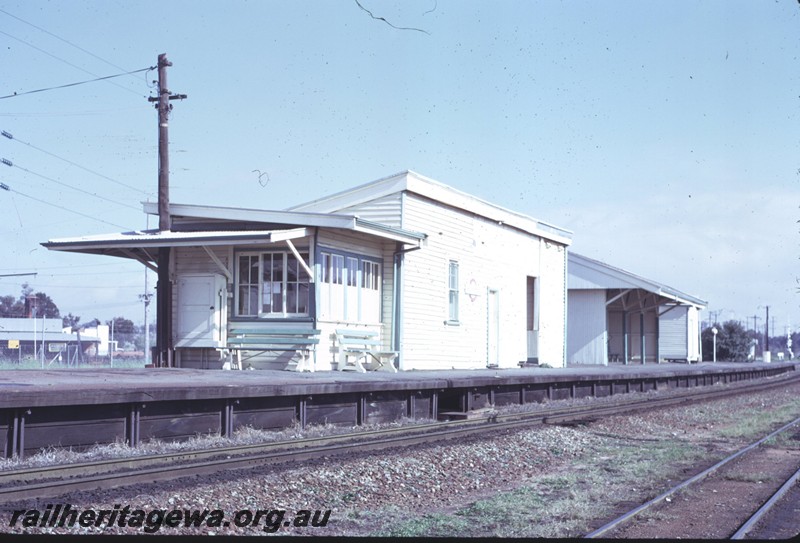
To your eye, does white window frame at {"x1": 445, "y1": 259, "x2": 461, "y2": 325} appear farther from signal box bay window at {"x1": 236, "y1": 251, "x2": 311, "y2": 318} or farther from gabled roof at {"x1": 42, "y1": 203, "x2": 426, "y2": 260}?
signal box bay window at {"x1": 236, "y1": 251, "x2": 311, "y2": 318}

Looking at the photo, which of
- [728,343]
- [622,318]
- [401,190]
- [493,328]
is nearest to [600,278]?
[622,318]

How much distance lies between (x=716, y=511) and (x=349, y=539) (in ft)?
12.0

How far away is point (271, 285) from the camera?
17656mm

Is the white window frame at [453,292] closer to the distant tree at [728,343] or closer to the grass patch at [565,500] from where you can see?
the grass patch at [565,500]

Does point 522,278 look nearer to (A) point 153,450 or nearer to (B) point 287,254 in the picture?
(B) point 287,254

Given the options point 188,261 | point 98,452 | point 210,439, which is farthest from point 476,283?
point 98,452

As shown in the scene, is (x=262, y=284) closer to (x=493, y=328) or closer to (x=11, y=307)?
(x=493, y=328)

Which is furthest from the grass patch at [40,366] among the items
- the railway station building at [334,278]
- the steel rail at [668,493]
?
the steel rail at [668,493]

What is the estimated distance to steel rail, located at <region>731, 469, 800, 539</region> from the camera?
263 inches

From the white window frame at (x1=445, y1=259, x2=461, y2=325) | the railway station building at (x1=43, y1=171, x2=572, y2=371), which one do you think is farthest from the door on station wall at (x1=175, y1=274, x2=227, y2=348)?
the white window frame at (x1=445, y1=259, x2=461, y2=325)

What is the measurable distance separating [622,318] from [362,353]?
Answer: 26.5m

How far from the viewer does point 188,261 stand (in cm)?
1828

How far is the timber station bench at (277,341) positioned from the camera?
55.6 feet

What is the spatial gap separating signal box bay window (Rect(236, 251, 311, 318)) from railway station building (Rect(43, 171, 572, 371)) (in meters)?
0.02
